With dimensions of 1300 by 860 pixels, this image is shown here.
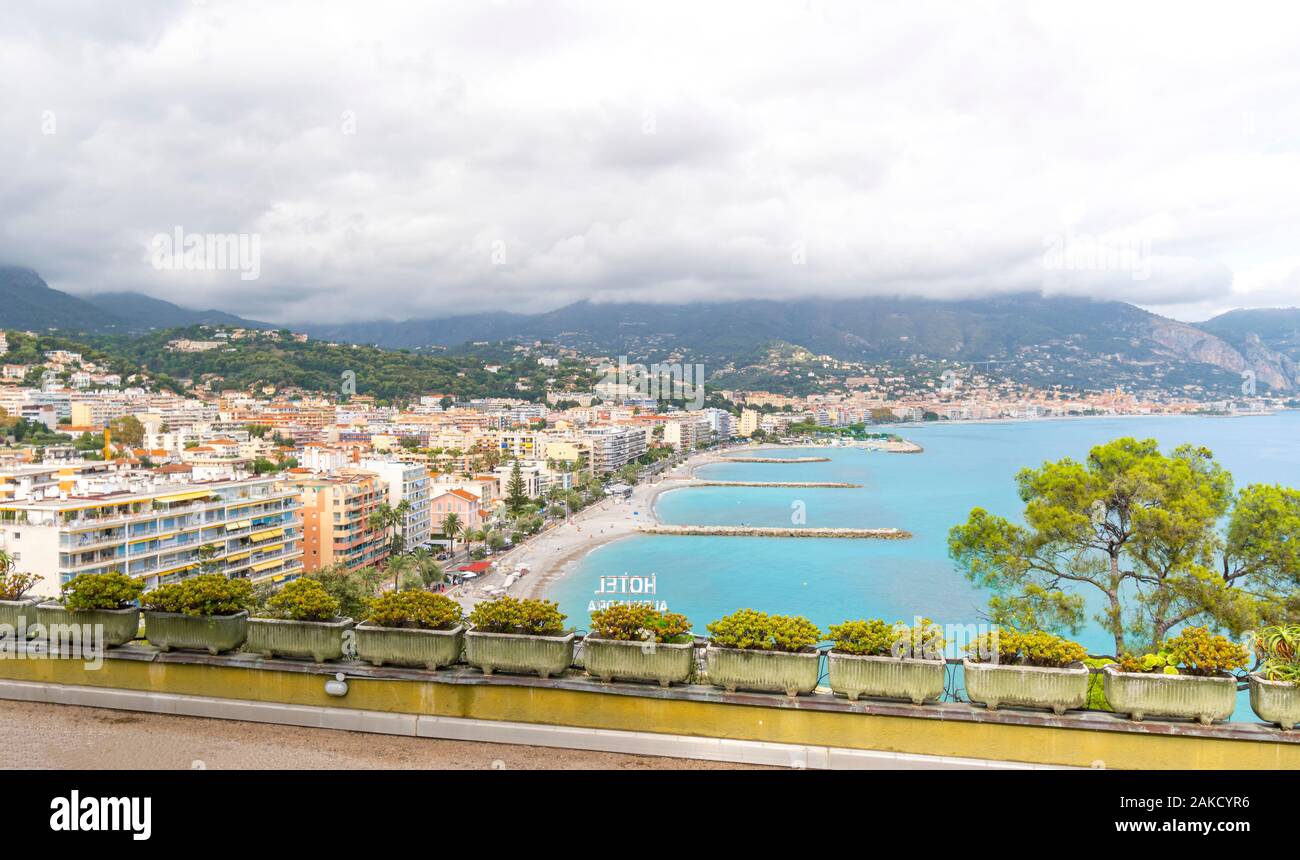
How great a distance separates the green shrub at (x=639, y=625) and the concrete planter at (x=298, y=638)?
1.31 metres

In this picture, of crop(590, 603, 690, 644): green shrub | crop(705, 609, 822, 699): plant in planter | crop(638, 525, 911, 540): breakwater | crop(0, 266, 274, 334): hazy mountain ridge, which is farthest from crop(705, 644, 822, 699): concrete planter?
crop(0, 266, 274, 334): hazy mountain ridge

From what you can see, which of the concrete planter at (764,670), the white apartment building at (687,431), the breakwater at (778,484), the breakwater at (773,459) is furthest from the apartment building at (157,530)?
the white apartment building at (687,431)

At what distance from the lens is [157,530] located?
63.2 ft

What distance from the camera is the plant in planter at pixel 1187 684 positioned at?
333 centimetres

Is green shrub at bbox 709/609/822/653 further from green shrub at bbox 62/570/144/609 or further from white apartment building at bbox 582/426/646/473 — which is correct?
white apartment building at bbox 582/426/646/473

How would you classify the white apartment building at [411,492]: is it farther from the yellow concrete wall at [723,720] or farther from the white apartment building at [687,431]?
the white apartment building at [687,431]

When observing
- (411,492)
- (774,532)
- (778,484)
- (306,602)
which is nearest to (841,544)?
(774,532)

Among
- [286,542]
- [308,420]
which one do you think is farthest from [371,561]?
[308,420]

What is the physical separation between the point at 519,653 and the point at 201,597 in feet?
5.62

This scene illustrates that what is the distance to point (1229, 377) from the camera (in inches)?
7274

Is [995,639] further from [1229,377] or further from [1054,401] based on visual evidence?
[1229,377]

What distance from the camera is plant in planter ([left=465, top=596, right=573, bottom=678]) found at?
373 centimetres

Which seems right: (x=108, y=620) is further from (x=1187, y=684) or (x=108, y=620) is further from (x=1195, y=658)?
(x=1195, y=658)

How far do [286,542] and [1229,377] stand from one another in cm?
21978
